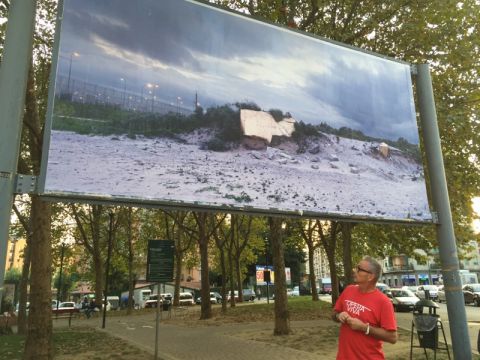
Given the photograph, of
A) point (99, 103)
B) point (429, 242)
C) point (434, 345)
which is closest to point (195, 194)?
point (99, 103)

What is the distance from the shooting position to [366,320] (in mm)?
4012

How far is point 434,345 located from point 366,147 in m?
4.42

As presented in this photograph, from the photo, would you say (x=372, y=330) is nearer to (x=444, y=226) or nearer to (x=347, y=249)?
(x=444, y=226)

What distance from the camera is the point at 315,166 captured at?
6.26 metres

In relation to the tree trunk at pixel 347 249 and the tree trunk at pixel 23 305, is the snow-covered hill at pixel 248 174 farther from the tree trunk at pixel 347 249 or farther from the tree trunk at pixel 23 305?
the tree trunk at pixel 23 305

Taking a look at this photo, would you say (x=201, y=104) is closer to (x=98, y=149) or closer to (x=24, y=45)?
(x=98, y=149)

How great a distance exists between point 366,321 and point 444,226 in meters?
3.32

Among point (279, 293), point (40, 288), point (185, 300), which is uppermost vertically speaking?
point (40, 288)

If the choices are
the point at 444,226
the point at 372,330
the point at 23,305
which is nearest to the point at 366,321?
the point at 372,330

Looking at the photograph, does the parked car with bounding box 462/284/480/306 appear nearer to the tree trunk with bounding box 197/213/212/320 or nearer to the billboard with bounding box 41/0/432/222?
the tree trunk with bounding box 197/213/212/320

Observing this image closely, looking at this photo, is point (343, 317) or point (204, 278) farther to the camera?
point (204, 278)

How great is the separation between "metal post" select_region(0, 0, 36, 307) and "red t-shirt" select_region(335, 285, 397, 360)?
10.3 feet

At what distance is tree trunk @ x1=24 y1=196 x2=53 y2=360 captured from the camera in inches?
356

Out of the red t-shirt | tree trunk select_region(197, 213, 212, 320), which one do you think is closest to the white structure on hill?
the red t-shirt
